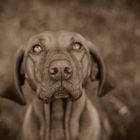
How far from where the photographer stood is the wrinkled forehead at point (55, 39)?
76.1 inches

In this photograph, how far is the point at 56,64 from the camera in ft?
5.96

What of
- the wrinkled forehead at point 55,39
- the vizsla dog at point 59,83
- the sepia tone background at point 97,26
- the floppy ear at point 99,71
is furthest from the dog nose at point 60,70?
the sepia tone background at point 97,26

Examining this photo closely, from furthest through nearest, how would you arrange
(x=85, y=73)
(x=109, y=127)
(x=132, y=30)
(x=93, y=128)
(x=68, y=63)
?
(x=132, y=30)
(x=109, y=127)
(x=93, y=128)
(x=85, y=73)
(x=68, y=63)

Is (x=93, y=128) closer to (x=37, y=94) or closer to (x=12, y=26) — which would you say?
(x=37, y=94)

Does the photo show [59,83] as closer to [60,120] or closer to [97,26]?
[60,120]

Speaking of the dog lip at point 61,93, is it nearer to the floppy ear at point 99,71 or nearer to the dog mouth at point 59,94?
the dog mouth at point 59,94

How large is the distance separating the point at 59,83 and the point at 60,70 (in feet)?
0.21

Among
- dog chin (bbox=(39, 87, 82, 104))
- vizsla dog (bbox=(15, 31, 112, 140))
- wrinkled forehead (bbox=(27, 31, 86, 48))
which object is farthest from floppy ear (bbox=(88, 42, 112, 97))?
dog chin (bbox=(39, 87, 82, 104))

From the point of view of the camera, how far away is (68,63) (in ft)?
6.02

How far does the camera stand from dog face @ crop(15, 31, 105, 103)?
6.04 ft

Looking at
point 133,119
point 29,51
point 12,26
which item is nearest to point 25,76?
point 29,51

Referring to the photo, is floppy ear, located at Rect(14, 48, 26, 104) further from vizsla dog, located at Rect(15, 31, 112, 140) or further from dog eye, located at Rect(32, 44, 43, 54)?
dog eye, located at Rect(32, 44, 43, 54)

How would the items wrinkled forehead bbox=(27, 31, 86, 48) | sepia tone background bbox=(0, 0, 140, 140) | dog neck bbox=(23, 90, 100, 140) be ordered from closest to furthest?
1. wrinkled forehead bbox=(27, 31, 86, 48)
2. dog neck bbox=(23, 90, 100, 140)
3. sepia tone background bbox=(0, 0, 140, 140)

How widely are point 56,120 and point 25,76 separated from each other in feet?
0.82
